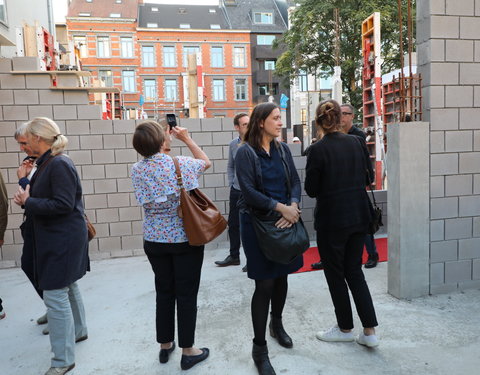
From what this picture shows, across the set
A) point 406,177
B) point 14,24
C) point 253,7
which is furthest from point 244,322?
point 253,7

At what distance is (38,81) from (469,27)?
15.8ft

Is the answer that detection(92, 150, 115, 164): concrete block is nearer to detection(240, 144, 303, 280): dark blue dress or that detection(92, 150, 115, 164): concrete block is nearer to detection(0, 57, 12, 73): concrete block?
detection(0, 57, 12, 73): concrete block

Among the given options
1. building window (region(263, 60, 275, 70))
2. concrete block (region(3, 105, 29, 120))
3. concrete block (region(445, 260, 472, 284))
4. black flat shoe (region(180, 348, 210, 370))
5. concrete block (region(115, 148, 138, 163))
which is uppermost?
building window (region(263, 60, 275, 70))

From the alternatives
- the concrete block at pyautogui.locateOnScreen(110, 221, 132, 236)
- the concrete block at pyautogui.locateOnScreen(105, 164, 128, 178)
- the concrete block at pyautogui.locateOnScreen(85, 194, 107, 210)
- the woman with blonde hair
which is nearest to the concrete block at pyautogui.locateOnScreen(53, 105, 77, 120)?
the concrete block at pyautogui.locateOnScreen(105, 164, 128, 178)

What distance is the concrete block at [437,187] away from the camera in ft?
11.8

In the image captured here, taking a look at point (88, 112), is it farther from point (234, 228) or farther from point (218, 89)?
point (218, 89)

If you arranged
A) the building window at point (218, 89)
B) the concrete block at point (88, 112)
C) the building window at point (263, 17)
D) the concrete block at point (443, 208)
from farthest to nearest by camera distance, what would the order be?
the building window at point (263, 17), the building window at point (218, 89), the concrete block at point (88, 112), the concrete block at point (443, 208)

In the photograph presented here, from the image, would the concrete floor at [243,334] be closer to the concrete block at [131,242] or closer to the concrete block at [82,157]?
the concrete block at [131,242]

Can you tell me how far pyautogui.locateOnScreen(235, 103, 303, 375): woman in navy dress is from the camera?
2.47 m

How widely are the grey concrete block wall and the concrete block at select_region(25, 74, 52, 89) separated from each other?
169 inches

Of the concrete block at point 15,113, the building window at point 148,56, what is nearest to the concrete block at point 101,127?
the concrete block at point 15,113

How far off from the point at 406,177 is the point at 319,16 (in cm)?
2027

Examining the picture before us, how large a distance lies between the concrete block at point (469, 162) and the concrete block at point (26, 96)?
4.90 meters

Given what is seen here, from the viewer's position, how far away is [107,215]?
5.39 meters
